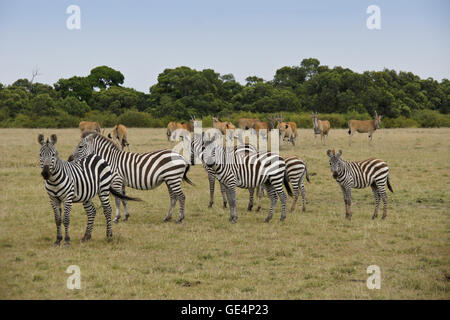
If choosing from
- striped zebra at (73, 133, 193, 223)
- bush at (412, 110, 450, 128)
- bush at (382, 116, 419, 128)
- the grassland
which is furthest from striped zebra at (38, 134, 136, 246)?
bush at (412, 110, 450, 128)

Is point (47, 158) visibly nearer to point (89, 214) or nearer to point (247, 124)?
point (89, 214)

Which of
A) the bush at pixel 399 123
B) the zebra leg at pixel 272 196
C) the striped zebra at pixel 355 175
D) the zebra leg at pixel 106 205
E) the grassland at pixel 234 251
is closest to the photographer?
the grassland at pixel 234 251

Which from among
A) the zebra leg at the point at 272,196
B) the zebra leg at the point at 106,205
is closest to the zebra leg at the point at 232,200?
the zebra leg at the point at 272,196

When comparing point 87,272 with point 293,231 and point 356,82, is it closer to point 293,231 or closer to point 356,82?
point 293,231

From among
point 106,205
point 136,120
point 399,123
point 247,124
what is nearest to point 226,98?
point 136,120

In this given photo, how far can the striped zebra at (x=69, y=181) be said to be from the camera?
766 cm

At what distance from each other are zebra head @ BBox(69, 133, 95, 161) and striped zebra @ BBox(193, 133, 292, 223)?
243 centimetres

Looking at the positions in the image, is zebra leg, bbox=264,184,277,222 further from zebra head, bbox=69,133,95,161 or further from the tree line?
the tree line

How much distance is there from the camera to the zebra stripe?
25.2 feet

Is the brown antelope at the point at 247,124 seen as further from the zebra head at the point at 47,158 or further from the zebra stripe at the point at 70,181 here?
the zebra head at the point at 47,158

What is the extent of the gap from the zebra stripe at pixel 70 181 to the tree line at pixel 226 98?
38962 mm

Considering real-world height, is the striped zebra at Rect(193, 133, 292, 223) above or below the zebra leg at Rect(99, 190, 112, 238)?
above
